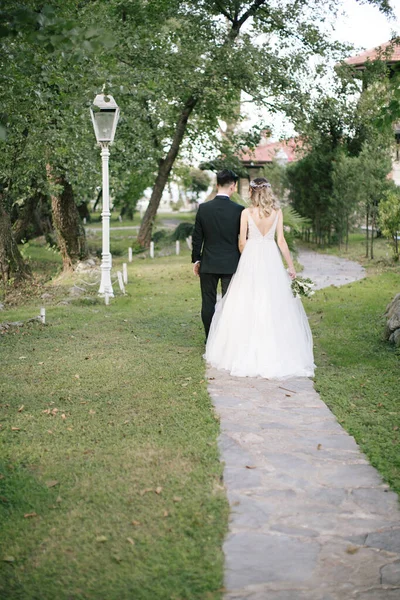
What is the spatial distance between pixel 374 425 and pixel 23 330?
642 centimetres

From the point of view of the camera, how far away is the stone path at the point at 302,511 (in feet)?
11.2

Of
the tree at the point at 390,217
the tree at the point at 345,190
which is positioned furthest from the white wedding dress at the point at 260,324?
the tree at the point at 345,190

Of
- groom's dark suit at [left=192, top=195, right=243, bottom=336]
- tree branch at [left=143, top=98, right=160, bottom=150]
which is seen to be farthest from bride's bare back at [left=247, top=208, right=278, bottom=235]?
tree branch at [left=143, top=98, right=160, bottom=150]

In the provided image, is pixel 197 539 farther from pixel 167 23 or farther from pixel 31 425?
pixel 167 23

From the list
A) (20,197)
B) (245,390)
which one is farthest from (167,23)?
(245,390)

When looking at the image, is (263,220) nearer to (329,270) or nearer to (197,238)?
(197,238)

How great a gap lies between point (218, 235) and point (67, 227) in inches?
470

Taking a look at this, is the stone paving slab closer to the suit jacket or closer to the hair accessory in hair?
the suit jacket

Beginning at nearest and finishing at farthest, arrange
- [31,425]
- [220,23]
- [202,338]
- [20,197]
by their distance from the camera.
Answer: [31,425]
[202,338]
[20,197]
[220,23]

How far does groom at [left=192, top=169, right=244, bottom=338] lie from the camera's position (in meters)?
8.34

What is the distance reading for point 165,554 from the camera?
12.0 ft

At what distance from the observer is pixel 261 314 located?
792cm

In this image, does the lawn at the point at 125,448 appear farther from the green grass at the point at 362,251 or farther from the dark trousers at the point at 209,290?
the green grass at the point at 362,251

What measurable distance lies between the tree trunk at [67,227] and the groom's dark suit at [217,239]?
1131 cm
